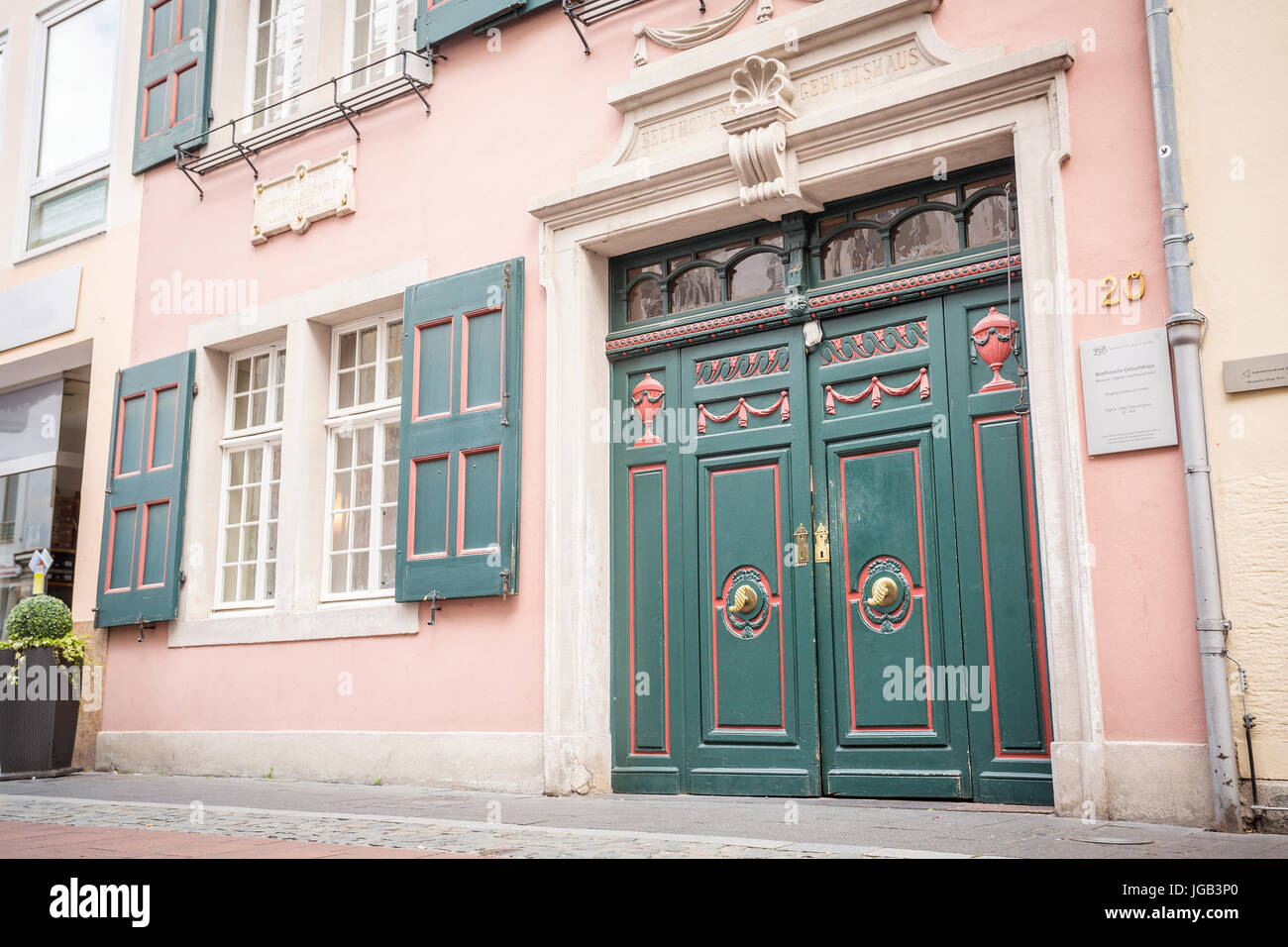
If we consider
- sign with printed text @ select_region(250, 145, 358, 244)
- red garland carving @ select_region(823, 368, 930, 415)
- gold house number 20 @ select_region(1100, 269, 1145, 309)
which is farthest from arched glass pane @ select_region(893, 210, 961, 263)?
sign with printed text @ select_region(250, 145, 358, 244)

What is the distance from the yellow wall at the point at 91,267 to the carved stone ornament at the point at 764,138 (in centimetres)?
592

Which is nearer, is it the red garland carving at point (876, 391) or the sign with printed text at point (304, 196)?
the red garland carving at point (876, 391)

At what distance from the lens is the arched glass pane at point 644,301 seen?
7242mm

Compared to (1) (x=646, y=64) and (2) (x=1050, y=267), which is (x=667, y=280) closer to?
(1) (x=646, y=64)

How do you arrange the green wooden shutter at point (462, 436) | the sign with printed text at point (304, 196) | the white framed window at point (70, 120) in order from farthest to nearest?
the white framed window at point (70, 120) → the sign with printed text at point (304, 196) → the green wooden shutter at point (462, 436)

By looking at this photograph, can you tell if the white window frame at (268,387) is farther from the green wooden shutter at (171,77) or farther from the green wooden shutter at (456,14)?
the green wooden shutter at (456,14)

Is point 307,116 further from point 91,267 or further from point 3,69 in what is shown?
point 3,69

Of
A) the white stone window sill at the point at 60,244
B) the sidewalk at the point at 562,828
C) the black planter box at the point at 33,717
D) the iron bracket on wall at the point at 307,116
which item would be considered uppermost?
the iron bracket on wall at the point at 307,116

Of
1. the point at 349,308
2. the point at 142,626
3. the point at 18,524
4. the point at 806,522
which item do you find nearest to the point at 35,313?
the point at 18,524

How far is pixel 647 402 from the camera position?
23.5 feet

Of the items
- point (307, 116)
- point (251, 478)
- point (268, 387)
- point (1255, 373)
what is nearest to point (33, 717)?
point (251, 478)

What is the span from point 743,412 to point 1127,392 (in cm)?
217

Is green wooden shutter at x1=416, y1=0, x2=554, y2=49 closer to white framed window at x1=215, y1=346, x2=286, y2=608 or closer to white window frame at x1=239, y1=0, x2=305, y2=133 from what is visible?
white window frame at x1=239, y1=0, x2=305, y2=133

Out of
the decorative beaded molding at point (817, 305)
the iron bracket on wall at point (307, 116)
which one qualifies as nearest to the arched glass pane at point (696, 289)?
the decorative beaded molding at point (817, 305)
